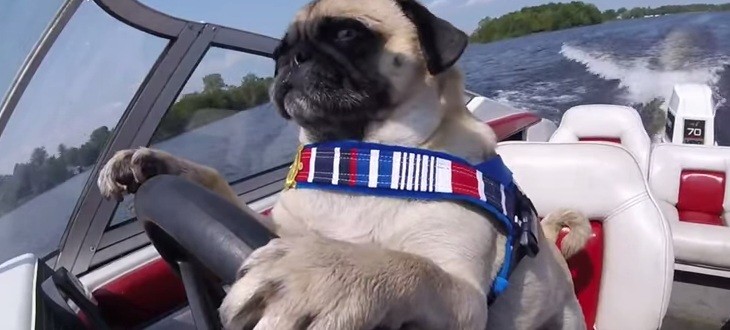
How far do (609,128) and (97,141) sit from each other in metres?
3.20

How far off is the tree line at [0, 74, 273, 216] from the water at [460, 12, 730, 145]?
426 centimetres

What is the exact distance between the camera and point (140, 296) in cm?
172

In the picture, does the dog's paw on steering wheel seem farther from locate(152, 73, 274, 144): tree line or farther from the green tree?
the green tree

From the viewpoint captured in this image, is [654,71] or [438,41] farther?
[654,71]

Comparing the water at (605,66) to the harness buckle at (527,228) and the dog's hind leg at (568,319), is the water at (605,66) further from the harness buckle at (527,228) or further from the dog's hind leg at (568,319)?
the harness buckle at (527,228)

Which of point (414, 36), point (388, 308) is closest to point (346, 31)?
point (414, 36)

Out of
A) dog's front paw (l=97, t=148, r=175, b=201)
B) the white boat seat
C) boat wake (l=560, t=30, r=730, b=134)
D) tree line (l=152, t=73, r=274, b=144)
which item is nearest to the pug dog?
dog's front paw (l=97, t=148, r=175, b=201)

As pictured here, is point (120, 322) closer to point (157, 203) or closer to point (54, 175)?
point (54, 175)

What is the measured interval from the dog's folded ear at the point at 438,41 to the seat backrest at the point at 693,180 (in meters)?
2.94

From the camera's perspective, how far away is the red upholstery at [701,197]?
13.0 ft

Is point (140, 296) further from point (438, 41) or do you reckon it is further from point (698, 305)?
point (698, 305)

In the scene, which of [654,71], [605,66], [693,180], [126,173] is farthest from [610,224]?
[605,66]

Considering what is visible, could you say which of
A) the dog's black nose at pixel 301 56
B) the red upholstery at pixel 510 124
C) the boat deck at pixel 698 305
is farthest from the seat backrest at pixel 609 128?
the dog's black nose at pixel 301 56

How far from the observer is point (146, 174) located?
1367 mm
